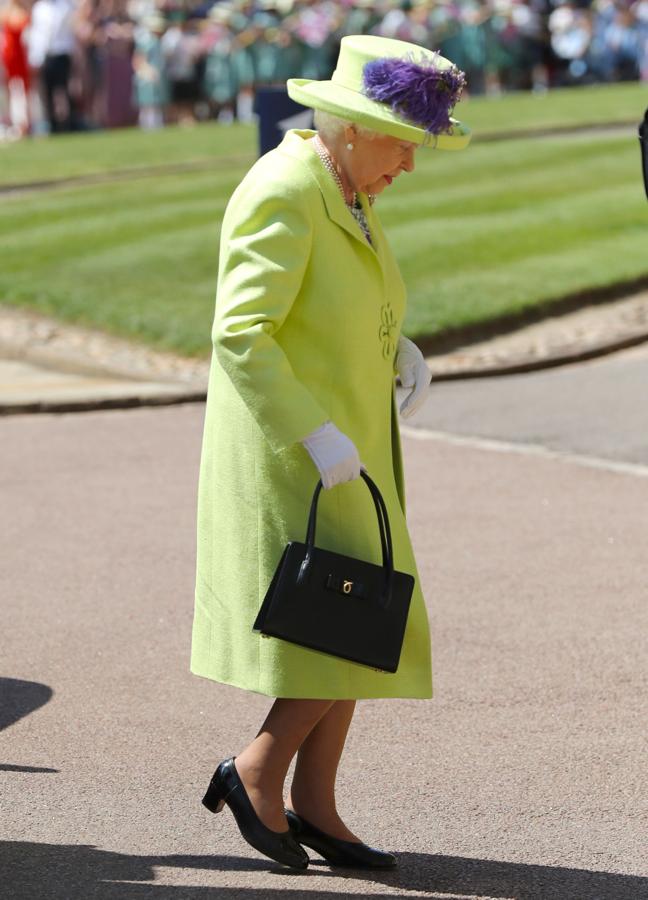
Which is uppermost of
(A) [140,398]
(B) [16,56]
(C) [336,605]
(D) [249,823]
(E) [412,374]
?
(E) [412,374]

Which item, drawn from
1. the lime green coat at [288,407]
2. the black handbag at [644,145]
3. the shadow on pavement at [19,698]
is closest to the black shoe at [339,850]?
the lime green coat at [288,407]

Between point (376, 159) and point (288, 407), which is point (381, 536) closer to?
point (288, 407)

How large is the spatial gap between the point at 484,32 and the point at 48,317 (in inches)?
829

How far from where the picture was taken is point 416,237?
14.9 meters

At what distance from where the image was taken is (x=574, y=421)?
9758mm

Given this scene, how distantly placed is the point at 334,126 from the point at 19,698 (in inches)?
89.5

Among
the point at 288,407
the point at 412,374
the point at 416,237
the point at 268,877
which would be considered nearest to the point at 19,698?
the point at 268,877

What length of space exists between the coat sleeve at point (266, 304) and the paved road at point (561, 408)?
524 cm

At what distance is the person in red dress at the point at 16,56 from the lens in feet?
82.8

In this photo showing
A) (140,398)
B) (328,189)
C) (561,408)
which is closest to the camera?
(328,189)

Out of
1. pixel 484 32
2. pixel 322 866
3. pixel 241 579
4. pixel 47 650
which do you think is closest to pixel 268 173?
pixel 241 579

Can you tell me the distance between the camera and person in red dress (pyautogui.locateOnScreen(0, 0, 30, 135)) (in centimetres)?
2525

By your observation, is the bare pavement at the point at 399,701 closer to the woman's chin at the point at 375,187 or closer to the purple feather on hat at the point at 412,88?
the woman's chin at the point at 375,187

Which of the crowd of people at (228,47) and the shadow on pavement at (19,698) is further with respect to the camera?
the crowd of people at (228,47)
